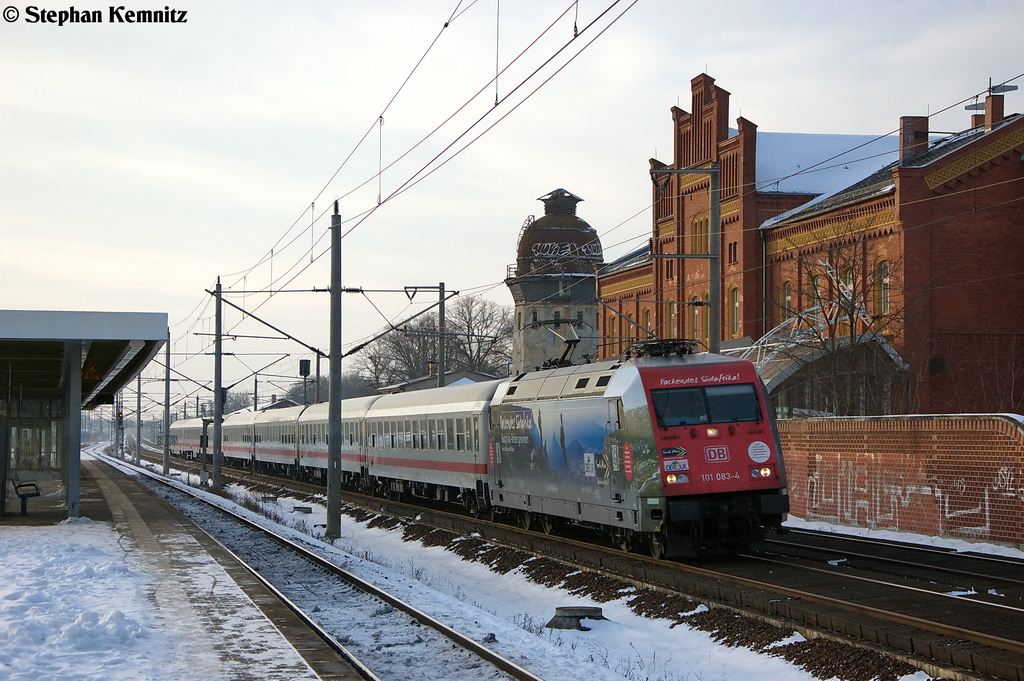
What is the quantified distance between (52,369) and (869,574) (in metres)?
23.8

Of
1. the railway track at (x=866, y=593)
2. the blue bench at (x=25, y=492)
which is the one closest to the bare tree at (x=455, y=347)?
the blue bench at (x=25, y=492)

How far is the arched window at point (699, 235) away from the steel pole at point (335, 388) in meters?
27.8

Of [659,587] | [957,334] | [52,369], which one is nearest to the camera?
[659,587]

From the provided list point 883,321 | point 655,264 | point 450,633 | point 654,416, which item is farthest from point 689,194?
point 450,633

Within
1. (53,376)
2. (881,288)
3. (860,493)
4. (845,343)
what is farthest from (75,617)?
(881,288)

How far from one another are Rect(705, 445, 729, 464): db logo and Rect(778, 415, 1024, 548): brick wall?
15.7ft

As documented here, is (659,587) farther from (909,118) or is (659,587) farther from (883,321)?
(909,118)

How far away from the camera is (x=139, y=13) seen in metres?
16.3

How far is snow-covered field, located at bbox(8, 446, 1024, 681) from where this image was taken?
9562 millimetres

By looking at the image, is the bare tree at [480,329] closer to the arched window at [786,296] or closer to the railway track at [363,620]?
the arched window at [786,296]

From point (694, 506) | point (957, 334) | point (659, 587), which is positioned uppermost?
point (957, 334)

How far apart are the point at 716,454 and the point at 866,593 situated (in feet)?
11.4

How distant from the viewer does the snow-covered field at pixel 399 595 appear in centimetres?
956

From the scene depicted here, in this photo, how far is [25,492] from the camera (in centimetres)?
2638
